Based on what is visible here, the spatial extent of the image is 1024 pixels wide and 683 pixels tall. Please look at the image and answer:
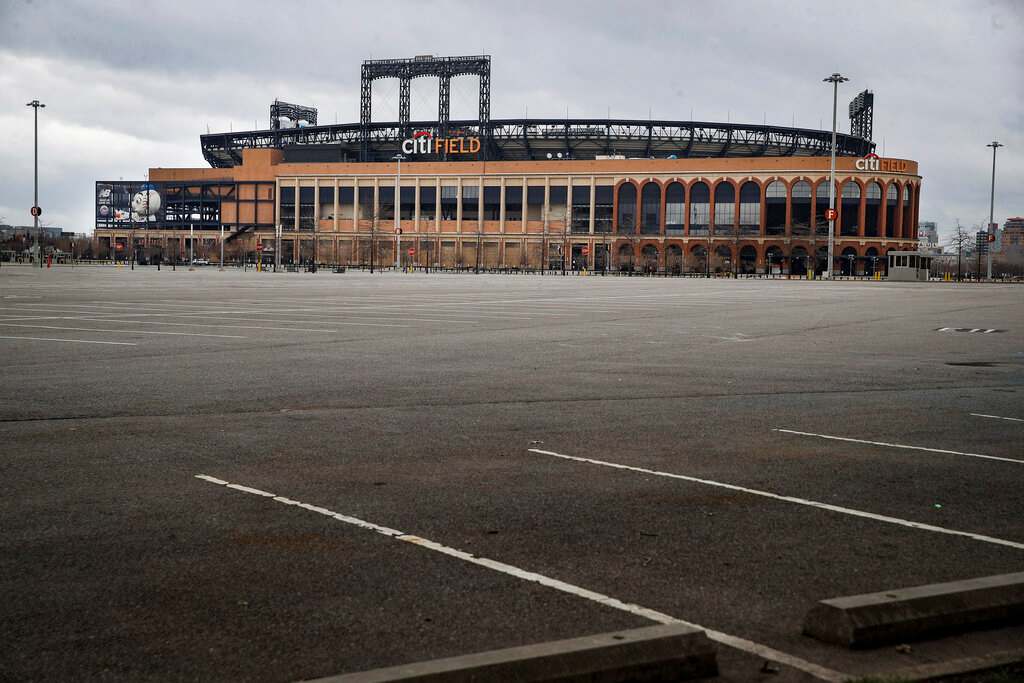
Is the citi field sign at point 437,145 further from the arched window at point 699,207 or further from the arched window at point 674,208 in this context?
the arched window at point 699,207

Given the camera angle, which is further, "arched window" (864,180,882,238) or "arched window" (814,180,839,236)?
"arched window" (814,180,839,236)

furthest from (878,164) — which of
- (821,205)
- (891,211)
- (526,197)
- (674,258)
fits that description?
(526,197)

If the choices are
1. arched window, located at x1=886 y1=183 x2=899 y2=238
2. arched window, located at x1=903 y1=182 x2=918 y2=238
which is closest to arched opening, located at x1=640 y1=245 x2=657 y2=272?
arched window, located at x1=886 y1=183 x2=899 y2=238

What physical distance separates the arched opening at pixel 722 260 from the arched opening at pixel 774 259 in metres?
4.70

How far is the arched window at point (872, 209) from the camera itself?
126 metres

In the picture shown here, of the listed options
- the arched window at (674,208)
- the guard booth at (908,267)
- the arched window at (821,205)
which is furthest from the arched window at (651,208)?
the guard booth at (908,267)

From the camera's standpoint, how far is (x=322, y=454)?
773 centimetres

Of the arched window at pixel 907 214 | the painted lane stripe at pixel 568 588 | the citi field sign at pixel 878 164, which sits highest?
the citi field sign at pixel 878 164

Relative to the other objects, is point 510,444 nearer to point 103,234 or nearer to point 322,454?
point 322,454

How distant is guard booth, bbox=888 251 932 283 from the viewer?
3900 inches

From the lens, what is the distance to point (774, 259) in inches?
5074

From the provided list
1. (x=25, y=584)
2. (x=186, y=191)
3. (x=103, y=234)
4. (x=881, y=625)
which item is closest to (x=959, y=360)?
(x=881, y=625)

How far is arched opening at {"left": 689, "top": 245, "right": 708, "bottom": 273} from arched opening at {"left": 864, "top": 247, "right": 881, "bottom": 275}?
19697 millimetres

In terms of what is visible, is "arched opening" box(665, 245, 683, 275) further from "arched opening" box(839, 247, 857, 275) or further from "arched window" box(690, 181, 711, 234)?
"arched opening" box(839, 247, 857, 275)
